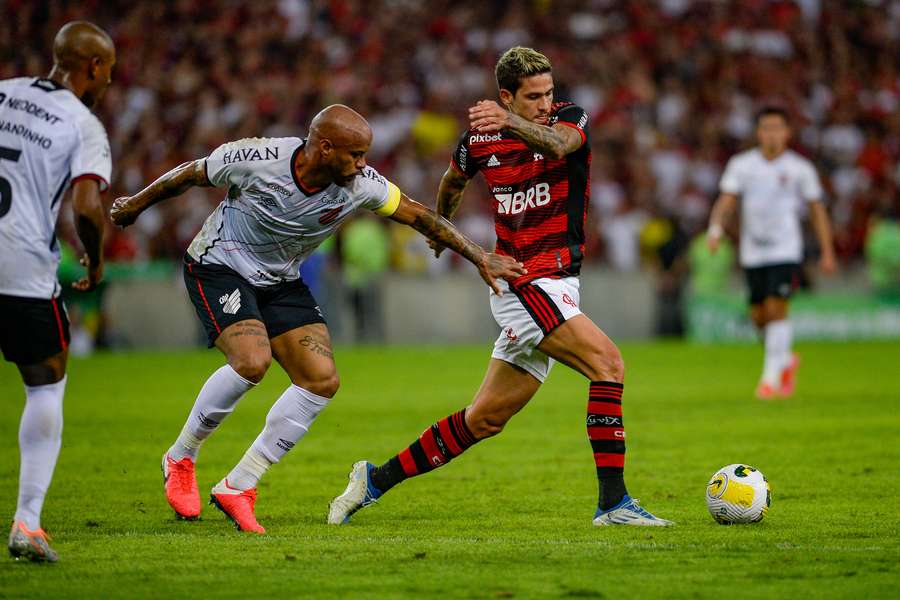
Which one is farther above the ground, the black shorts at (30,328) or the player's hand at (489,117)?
the player's hand at (489,117)

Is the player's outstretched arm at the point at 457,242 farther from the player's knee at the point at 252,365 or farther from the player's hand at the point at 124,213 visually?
the player's hand at the point at 124,213

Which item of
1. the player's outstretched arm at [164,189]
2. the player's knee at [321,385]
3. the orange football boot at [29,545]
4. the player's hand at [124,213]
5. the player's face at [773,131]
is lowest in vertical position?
the orange football boot at [29,545]

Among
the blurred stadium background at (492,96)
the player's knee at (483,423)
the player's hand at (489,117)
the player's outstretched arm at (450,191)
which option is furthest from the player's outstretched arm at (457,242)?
the blurred stadium background at (492,96)

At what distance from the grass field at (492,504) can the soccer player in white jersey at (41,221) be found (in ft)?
1.59

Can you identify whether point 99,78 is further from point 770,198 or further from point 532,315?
point 770,198

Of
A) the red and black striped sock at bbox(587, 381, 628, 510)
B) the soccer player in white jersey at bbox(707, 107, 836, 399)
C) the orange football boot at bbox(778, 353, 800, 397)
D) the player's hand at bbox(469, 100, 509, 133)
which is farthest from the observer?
the orange football boot at bbox(778, 353, 800, 397)

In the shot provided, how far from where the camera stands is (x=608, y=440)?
6.94 metres

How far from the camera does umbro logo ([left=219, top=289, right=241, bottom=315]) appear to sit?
7.19 metres

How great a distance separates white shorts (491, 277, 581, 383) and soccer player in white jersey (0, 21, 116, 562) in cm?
238

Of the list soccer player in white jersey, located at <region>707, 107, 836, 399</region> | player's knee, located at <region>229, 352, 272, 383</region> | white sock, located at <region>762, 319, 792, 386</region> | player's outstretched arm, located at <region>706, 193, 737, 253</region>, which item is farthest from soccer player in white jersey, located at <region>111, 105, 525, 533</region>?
white sock, located at <region>762, 319, 792, 386</region>

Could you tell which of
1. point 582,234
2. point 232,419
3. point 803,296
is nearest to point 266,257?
point 582,234

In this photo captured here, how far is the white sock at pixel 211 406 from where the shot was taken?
712cm

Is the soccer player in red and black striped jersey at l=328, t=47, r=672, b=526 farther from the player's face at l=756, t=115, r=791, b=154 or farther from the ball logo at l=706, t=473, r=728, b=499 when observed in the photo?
the player's face at l=756, t=115, r=791, b=154

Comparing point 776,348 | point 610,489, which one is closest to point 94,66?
point 610,489
